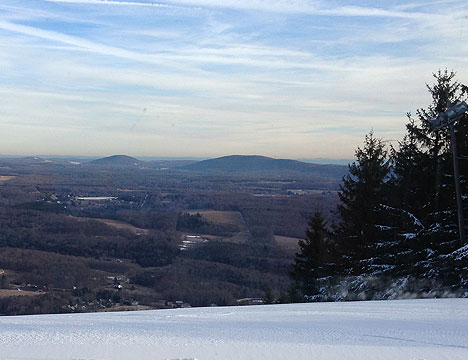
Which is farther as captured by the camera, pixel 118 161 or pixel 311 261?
pixel 118 161

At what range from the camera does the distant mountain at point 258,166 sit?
4140 cm

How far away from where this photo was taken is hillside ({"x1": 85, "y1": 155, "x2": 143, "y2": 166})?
5615 centimetres

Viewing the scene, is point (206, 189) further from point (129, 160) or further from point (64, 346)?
point (64, 346)

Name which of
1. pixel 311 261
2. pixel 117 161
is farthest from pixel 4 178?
pixel 311 261

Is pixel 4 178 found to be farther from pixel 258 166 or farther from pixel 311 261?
pixel 311 261

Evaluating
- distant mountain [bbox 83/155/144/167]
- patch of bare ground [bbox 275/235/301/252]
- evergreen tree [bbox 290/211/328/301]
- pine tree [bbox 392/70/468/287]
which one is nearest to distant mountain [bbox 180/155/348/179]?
patch of bare ground [bbox 275/235/301/252]

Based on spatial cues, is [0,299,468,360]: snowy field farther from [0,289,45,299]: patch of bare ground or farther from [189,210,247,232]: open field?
[189,210,247,232]: open field

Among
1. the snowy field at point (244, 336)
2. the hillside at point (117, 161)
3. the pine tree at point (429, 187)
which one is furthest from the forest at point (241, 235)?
the snowy field at point (244, 336)

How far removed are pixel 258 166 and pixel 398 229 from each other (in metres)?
37.9

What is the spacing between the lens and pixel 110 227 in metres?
33.4

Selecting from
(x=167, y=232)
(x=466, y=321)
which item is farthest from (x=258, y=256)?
(x=466, y=321)

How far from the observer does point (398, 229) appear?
50.2 ft

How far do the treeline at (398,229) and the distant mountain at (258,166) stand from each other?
15347 mm

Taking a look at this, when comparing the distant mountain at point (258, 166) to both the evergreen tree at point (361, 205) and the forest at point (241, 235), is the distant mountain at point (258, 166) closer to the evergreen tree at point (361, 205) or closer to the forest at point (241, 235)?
the forest at point (241, 235)
